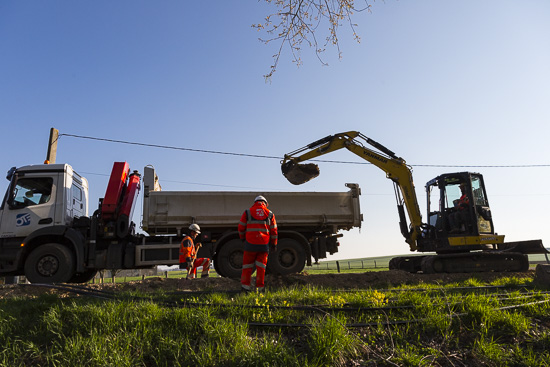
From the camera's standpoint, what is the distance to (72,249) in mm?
8844

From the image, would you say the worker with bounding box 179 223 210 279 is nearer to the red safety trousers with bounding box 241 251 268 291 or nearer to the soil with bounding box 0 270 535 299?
the soil with bounding box 0 270 535 299

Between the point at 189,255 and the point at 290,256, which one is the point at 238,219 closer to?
the point at 189,255

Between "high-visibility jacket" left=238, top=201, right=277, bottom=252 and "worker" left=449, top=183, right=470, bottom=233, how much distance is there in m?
7.50

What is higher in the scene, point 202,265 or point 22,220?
point 22,220

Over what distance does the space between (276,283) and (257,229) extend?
2.97m

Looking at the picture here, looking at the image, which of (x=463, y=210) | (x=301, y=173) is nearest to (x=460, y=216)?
(x=463, y=210)

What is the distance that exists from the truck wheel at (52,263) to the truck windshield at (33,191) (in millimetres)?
1190

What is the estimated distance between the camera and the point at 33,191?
8.91 metres

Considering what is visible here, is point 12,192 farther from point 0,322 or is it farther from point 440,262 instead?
point 440,262

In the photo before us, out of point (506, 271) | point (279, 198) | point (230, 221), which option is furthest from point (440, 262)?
point (230, 221)

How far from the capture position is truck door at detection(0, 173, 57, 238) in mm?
8609

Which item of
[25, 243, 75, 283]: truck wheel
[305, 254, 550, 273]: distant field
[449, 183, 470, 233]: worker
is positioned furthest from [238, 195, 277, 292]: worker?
[449, 183, 470, 233]: worker

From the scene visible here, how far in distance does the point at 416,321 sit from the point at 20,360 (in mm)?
3782

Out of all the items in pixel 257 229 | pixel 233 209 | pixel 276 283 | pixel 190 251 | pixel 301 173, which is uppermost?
pixel 301 173
